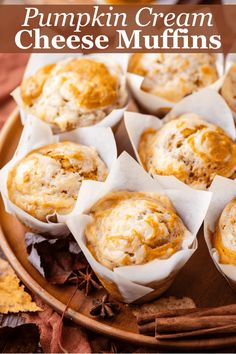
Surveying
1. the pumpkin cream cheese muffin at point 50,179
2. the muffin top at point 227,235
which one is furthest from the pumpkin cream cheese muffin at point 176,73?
the muffin top at point 227,235

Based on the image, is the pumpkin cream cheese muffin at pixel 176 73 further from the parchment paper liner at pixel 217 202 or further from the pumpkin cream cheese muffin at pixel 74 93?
the parchment paper liner at pixel 217 202

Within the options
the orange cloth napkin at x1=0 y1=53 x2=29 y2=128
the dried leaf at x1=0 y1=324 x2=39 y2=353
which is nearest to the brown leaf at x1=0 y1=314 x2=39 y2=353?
the dried leaf at x1=0 y1=324 x2=39 y2=353

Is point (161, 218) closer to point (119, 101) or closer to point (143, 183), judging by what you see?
point (143, 183)

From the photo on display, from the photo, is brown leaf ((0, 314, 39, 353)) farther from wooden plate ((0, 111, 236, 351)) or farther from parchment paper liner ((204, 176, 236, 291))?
parchment paper liner ((204, 176, 236, 291))

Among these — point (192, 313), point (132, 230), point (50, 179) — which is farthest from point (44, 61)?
point (192, 313)

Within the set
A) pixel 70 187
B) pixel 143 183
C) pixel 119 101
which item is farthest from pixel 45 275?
pixel 119 101

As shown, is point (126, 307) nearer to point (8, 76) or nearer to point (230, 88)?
point (230, 88)
